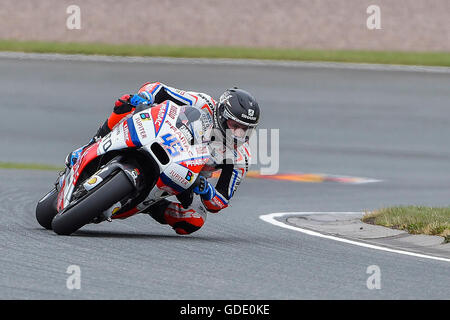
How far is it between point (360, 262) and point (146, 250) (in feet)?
5.14

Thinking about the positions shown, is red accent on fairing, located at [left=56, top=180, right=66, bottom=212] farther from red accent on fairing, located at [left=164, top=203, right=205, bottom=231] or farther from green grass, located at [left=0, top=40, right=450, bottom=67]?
green grass, located at [left=0, top=40, right=450, bottom=67]

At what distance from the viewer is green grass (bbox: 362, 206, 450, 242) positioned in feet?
31.2

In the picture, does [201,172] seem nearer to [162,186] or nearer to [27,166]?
[162,186]

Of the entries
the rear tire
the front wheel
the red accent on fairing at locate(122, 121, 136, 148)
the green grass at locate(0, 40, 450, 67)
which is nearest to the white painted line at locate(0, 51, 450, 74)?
the green grass at locate(0, 40, 450, 67)

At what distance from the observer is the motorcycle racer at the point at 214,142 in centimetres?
884

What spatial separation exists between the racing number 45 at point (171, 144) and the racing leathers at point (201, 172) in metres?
0.43

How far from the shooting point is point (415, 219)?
9.99 metres

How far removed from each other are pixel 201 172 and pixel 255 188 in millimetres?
5057

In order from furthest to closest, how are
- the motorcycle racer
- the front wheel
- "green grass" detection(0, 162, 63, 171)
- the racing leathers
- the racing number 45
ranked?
"green grass" detection(0, 162, 63, 171) < the racing leathers < the motorcycle racer < the racing number 45 < the front wheel

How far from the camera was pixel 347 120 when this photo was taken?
65.5 feet

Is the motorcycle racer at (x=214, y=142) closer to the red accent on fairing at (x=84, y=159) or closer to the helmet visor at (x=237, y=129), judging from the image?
the helmet visor at (x=237, y=129)

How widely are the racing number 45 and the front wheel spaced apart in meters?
0.47

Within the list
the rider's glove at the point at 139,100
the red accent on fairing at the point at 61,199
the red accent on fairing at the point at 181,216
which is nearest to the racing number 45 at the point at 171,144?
the rider's glove at the point at 139,100

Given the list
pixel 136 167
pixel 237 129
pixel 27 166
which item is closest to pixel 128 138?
pixel 136 167
